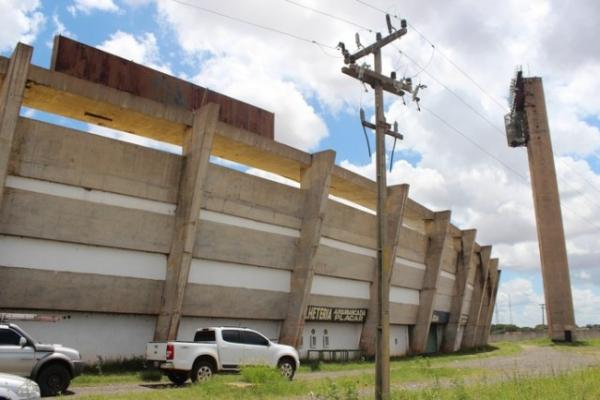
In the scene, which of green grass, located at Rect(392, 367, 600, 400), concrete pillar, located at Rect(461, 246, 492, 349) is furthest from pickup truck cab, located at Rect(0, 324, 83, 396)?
concrete pillar, located at Rect(461, 246, 492, 349)

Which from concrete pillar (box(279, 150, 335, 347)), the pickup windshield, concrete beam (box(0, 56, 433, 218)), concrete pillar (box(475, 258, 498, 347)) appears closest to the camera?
the pickup windshield

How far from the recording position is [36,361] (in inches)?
525

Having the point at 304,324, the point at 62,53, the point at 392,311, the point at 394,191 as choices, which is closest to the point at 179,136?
the point at 62,53

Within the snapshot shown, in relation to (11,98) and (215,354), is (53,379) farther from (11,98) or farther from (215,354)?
(11,98)

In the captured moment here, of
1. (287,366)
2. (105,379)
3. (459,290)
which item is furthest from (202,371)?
(459,290)

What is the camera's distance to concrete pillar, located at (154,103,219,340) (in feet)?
72.8

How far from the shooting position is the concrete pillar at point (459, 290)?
45.8 metres

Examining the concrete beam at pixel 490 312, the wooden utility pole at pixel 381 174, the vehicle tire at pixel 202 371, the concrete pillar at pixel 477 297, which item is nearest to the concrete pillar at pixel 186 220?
the vehicle tire at pixel 202 371

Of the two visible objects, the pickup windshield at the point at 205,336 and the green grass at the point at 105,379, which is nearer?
the green grass at the point at 105,379

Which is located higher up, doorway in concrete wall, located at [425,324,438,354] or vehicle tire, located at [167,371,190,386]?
doorway in concrete wall, located at [425,324,438,354]

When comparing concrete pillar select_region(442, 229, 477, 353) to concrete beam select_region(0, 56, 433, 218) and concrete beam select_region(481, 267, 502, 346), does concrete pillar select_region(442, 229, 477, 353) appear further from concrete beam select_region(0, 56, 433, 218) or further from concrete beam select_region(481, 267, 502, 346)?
concrete beam select_region(0, 56, 433, 218)

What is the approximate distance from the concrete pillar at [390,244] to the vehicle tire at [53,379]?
2169 cm

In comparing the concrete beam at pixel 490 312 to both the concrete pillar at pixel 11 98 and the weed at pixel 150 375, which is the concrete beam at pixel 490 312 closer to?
the weed at pixel 150 375

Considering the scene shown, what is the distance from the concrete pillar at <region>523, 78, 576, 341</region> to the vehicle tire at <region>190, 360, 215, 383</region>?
47.4 meters
